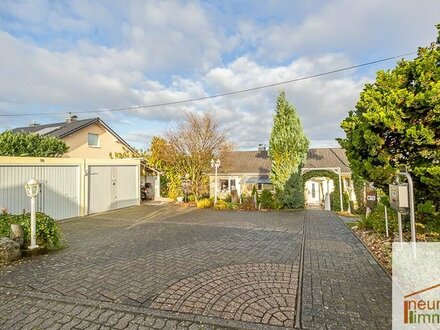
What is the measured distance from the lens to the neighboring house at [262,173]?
64.8 feet

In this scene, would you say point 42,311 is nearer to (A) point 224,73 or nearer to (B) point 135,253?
(B) point 135,253

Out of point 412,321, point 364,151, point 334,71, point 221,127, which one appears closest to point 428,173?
point 364,151

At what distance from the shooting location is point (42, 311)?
321cm

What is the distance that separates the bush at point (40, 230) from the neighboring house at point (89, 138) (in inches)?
413

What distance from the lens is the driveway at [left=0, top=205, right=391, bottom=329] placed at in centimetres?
298

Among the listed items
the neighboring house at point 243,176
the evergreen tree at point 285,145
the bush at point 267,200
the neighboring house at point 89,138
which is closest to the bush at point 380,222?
the evergreen tree at point 285,145

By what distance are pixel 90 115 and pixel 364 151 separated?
18684 millimetres

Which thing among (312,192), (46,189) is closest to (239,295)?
(46,189)

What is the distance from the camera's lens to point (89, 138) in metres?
17.3

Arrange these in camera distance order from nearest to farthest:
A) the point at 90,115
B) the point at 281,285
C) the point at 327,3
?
the point at 281,285
the point at 327,3
the point at 90,115

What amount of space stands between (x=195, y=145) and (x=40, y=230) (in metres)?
11.4

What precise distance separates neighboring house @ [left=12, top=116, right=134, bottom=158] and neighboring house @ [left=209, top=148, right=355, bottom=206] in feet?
25.9

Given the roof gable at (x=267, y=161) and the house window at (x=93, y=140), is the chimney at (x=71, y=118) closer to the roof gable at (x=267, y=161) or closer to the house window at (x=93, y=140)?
the house window at (x=93, y=140)

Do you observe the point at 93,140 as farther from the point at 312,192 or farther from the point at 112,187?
the point at 312,192
